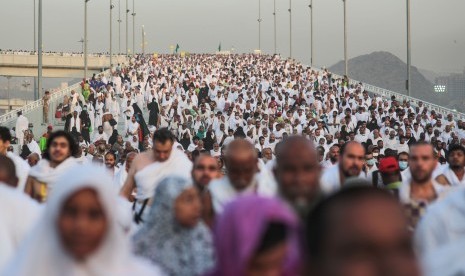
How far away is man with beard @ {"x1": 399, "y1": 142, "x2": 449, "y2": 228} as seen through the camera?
19.7 feet

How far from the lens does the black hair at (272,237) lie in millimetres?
2660

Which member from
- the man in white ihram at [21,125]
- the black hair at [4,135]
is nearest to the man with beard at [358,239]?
the black hair at [4,135]

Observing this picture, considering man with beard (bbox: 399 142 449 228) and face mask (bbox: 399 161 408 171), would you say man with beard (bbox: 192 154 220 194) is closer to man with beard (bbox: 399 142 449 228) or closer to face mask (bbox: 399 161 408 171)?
man with beard (bbox: 399 142 449 228)

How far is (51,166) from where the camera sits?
294 inches

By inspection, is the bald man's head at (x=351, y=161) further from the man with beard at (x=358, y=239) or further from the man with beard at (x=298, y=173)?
the man with beard at (x=358, y=239)

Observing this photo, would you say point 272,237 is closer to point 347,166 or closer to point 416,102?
point 347,166

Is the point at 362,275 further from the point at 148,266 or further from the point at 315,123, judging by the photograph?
the point at 315,123

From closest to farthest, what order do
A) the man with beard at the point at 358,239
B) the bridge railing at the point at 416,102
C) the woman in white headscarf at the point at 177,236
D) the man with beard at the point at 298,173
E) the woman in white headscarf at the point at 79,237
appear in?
the man with beard at the point at 358,239 < the woman in white headscarf at the point at 79,237 < the man with beard at the point at 298,173 < the woman in white headscarf at the point at 177,236 < the bridge railing at the point at 416,102

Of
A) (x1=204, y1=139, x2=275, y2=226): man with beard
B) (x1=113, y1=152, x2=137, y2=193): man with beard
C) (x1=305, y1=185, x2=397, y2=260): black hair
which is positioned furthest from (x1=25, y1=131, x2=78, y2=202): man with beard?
(x1=305, y1=185, x2=397, y2=260): black hair

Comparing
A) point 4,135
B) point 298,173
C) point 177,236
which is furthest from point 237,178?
point 4,135

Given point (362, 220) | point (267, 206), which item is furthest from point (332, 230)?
point (267, 206)

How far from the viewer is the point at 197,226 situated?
179 inches

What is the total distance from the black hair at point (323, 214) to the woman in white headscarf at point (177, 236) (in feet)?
→ 8.11

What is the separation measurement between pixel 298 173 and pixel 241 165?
3.73ft
